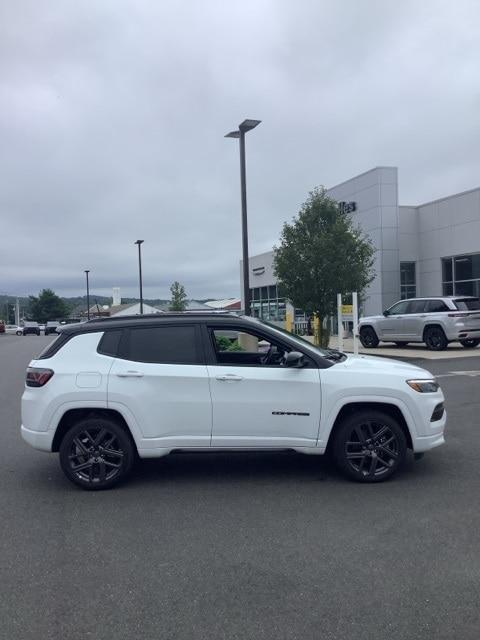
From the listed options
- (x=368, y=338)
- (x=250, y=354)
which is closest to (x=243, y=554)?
(x=250, y=354)

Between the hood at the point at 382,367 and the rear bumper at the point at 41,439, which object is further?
the hood at the point at 382,367

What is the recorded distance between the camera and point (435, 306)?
2016 centimetres

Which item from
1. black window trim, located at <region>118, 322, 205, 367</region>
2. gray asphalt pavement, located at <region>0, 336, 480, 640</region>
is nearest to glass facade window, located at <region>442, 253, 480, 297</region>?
gray asphalt pavement, located at <region>0, 336, 480, 640</region>

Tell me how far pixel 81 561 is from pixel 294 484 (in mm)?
2442

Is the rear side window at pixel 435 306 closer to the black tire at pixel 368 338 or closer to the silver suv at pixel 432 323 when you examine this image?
the silver suv at pixel 432 323

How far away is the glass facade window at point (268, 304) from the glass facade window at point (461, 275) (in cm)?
1302

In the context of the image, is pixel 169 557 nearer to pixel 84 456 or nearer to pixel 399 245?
pixel 84 456

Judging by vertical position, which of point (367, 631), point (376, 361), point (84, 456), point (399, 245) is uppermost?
point (399, 245)

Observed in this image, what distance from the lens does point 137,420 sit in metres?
6.05

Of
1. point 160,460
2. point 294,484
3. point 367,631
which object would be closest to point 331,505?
point 294,484

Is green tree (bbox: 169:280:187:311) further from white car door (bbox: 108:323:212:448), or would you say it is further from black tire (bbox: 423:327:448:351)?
white car door (bbox: 108:323:212:448)

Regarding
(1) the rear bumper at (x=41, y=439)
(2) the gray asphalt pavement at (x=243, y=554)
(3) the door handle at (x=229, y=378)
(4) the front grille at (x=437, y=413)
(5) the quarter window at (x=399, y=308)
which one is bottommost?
(2) the gray asphalt pavement at (x=243, y=554)

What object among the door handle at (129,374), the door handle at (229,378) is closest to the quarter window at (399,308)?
the door handle at (229,378)

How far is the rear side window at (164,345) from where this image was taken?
6242 mm
